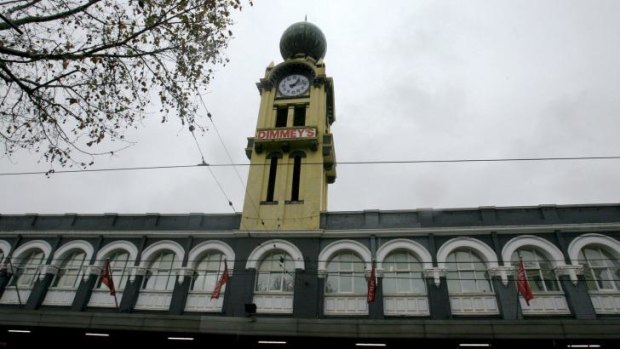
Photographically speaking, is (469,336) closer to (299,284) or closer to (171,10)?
(299,284)

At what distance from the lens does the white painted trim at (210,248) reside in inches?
789

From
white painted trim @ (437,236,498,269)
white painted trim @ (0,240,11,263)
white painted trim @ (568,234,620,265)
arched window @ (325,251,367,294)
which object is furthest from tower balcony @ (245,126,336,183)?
white painted trim @ (0,240,11,263)

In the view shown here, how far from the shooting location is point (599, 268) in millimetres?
17688

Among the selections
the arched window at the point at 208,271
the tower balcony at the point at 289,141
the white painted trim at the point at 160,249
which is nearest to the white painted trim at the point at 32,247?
the white painted trim at the point at 160,249

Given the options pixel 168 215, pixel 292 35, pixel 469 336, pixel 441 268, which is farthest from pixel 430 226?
pixel 292 35

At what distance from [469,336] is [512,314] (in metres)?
3.78

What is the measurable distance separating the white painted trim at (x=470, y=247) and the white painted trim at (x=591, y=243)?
126 inches

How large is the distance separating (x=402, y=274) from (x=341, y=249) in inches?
118

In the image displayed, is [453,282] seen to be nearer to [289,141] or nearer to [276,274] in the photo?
[276,274]

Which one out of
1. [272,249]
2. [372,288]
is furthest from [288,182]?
[372,288]

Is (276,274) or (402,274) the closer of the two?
(402,274)

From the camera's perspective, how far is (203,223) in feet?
71.8

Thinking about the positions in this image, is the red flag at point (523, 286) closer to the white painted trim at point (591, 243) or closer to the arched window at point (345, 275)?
the white painted trim at point (591, 243)

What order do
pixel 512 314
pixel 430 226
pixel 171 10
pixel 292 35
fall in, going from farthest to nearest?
pixel 292 35, pixel 430 226, pixel 512 314, pixel 171 10
